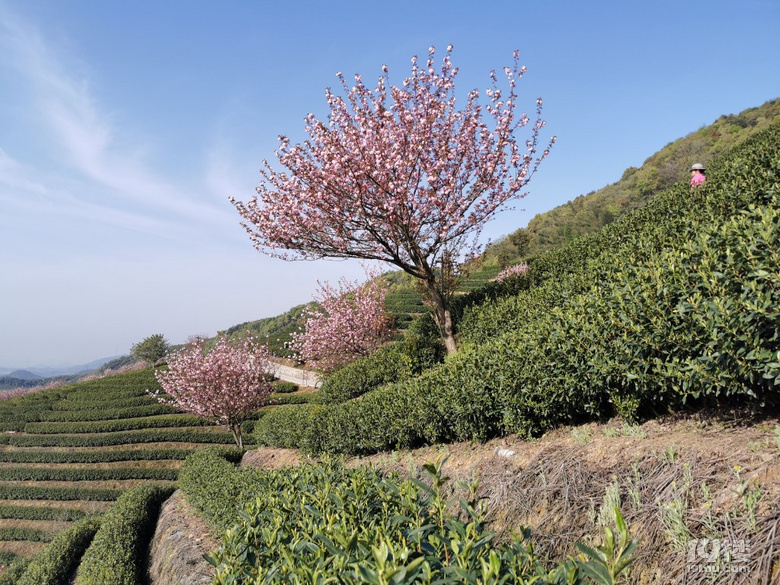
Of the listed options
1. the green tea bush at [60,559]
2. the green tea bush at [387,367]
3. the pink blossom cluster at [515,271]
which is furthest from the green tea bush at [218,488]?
the pink blossom cluster at [515,271]

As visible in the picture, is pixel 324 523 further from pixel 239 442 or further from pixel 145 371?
pixel 145 371

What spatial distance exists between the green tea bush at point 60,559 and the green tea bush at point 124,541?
677mm

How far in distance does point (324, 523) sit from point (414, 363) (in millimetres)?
8295

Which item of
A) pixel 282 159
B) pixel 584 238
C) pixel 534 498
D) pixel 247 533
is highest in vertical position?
pixel 282 159

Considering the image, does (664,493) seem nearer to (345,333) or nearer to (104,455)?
(345,333)

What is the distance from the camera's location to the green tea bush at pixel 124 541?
9909mm

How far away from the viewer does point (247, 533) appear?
2.94m

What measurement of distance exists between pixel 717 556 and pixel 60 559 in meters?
16.7

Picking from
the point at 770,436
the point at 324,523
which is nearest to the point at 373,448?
the point at 324,523

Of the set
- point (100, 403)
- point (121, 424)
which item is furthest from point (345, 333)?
point (100, 403)

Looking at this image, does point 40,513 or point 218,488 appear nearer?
point 218,488

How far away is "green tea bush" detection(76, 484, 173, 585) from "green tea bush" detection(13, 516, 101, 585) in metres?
0.68

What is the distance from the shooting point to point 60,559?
12.7 meters

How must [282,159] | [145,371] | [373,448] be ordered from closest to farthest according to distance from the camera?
[373,448], [282,159], [145,371]
